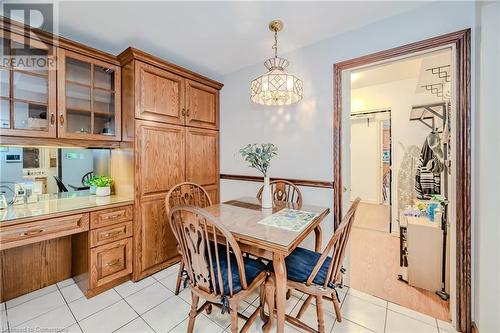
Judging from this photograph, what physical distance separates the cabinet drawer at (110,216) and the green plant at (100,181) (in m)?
0.44

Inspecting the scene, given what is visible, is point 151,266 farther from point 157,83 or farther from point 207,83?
point 207,83

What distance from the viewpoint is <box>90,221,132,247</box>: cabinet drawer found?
72.5 inches

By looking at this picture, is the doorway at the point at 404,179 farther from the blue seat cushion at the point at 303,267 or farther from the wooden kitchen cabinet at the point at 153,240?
the wooden kitchen cabinet at the point at 153,240

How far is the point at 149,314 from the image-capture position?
1665 millimetres

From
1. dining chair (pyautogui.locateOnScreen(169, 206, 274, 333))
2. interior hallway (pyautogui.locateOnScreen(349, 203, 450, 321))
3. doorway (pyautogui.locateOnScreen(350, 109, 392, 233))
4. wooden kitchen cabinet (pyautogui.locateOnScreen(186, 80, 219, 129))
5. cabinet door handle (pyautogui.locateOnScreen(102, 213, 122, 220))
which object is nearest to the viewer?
dining chair (pyautogui.locateOnScreen(169, 206, 274, 333))

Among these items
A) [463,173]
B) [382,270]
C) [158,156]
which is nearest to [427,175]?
[382,270]

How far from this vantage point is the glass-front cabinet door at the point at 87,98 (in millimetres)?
1869

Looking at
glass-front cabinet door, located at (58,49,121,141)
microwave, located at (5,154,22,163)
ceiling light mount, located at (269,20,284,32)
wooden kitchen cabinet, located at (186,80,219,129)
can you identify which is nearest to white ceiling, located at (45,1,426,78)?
ceiling light mount, located at (269,20,284,32)

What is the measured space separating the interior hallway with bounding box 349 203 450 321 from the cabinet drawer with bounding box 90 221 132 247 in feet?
7.35

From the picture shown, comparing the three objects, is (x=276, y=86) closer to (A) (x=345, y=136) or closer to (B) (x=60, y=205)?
(A) (x=345, y=136)

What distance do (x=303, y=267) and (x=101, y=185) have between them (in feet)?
6.96

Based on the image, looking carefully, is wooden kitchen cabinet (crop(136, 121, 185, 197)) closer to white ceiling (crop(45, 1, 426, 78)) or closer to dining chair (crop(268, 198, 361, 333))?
white ceiling (crop(45, 1, 426, 78))

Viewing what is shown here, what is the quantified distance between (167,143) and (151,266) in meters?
1.30
